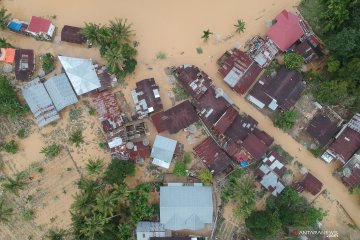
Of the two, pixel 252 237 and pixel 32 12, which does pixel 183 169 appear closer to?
pixel 252 237

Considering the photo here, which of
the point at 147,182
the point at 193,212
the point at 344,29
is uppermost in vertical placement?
the point at 344,29

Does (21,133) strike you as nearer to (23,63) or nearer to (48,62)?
(23,63)

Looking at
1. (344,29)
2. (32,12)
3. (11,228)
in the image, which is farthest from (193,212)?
(32,12)

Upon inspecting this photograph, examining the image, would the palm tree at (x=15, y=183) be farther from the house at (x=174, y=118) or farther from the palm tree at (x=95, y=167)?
the house at (x=174, y=118)

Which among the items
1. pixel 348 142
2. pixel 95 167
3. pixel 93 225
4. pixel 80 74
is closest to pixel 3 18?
pixel 80 74

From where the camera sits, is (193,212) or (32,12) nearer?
(193,212)

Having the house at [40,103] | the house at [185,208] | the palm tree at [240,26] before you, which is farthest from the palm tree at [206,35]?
the house at [40,103]

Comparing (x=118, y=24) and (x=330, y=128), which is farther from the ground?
(x=118, y=24)
